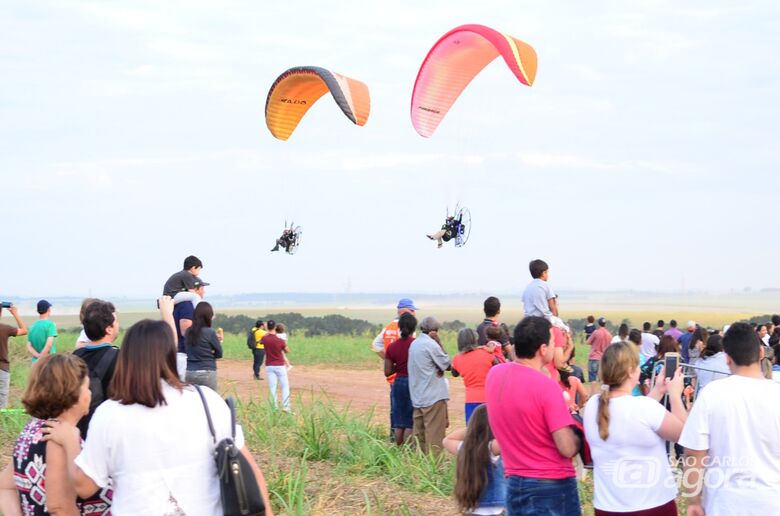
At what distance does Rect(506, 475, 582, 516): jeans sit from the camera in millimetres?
4688

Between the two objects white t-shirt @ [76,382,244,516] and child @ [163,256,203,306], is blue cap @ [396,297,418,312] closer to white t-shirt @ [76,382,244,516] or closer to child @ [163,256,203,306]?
child @ [163,256,203,306]

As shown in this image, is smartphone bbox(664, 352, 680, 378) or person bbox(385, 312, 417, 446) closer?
smartphone bbox(664, 352, 680, 378)

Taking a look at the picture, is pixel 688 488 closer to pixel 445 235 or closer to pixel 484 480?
pixel 484 480

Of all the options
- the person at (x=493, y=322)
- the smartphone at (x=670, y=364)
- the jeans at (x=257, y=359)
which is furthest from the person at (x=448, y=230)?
the jeans at (x=257, y=359)

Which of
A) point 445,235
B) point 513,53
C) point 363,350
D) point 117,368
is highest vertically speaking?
point 513,53

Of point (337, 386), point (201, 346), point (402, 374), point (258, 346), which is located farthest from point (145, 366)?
point (258, 346)

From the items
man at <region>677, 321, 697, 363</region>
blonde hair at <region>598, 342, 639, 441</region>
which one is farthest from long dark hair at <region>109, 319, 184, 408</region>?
man at <region>677, 321, 697, 363</region>

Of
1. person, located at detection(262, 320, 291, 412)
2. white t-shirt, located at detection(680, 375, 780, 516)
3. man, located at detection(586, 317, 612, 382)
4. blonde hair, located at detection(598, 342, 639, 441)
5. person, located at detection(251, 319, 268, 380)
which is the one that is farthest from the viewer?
person, located at detection(251, 319, 268, 380)

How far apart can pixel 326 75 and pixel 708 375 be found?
7171 mm

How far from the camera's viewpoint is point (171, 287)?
30.9 feet

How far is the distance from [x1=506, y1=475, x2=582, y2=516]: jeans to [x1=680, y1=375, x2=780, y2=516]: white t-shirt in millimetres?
672

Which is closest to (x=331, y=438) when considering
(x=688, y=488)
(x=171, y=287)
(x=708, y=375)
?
(x=171, y=287)

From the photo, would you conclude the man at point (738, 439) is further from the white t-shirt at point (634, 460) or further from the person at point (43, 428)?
the person at point (43, 428)

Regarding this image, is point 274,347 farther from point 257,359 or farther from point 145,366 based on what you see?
point 145,366
